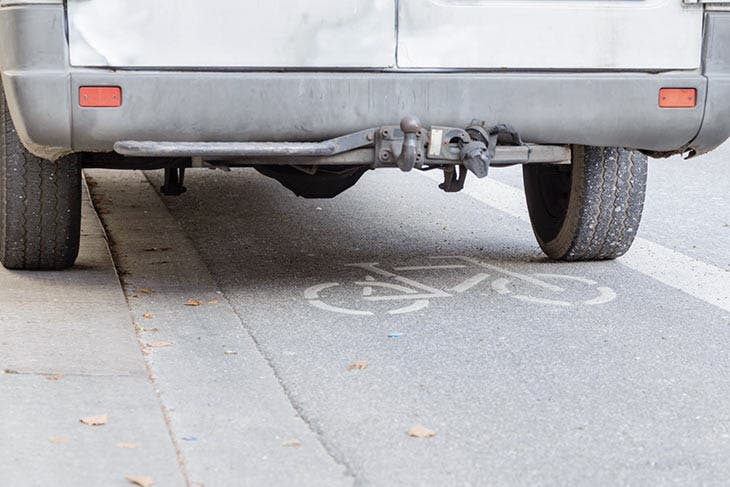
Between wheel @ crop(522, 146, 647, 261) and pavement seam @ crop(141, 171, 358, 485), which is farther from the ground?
wheel @ crop(522, 146, 647, 261)

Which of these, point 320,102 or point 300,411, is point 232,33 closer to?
point 320,102

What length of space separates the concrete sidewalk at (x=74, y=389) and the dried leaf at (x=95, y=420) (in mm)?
16

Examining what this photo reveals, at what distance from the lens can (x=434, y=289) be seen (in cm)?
563

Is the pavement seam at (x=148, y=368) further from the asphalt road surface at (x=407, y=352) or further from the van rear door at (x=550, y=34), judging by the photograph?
the van rear door at (x=550, y=34)

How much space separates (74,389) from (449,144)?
5.48 ft

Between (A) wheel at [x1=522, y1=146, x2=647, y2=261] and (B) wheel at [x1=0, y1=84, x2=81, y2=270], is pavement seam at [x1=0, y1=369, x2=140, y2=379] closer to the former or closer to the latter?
(B) wheel at [x1=0, y1=84, x2=81, y2=270]

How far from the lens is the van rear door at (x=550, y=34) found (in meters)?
4.89

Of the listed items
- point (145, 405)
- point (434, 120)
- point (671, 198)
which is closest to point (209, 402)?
point (145, 405)

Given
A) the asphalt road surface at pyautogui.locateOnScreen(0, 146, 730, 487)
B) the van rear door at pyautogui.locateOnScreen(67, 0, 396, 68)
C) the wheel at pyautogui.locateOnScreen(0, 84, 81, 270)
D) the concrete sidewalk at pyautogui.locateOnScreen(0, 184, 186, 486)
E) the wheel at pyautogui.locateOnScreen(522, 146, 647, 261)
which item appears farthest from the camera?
the wheel at pyautogui.locateOnScreen(522, 146, 647, 261)

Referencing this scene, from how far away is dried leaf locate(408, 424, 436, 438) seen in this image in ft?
12.5

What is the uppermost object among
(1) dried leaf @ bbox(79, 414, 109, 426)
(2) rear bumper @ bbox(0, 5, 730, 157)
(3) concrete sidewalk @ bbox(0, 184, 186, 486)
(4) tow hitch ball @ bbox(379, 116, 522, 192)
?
(2) rear bumper @ bbox(0, 5, 730, 157)

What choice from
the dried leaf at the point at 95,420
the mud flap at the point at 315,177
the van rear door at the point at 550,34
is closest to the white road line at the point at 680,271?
the van rear door at the point at 550,34

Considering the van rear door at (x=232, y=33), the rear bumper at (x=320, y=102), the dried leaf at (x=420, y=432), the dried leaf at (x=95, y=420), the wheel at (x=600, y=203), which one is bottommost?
the dried leaf at (x=420, y=432)

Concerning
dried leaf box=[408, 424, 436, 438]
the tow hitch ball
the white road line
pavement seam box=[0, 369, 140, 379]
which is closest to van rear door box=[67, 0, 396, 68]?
the tow hitch ball
